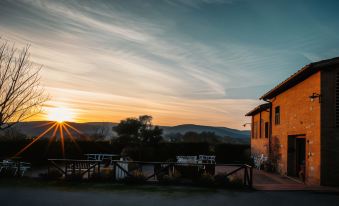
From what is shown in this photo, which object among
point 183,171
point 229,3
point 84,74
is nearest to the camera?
point 229,3

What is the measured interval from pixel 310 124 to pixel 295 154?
3184mm

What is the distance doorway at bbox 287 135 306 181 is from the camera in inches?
619

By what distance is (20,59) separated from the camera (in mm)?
14766

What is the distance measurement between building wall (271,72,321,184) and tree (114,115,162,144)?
50.2ft

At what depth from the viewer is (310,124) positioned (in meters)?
13.2

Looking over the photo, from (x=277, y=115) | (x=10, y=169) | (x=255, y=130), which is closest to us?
(x=10, y=169)

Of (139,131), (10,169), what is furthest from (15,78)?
(139,131)

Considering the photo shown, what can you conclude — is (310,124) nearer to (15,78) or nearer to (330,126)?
(330,126)

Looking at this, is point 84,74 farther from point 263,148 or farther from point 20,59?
point 263,148

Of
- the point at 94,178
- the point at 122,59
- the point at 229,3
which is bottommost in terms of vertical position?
the point at 94,178

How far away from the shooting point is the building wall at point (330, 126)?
12.1 metres

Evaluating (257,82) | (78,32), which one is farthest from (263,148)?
(78,32)

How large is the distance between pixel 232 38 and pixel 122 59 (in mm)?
4926

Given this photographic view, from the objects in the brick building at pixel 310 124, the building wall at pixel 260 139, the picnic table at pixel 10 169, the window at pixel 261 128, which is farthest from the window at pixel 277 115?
the picnic table at pixel 10 169
